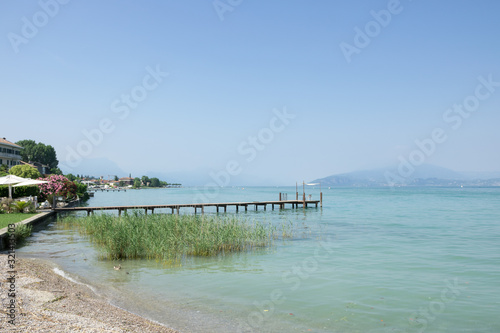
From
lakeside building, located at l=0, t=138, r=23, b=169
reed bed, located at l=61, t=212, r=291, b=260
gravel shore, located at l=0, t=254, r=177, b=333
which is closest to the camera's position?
gravel shore, located at l=0, t=254, r=177, b=333

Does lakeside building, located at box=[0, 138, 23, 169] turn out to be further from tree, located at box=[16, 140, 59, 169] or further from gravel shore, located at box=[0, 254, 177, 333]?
gravel shore, located at box=[0, 254, 177, 333]

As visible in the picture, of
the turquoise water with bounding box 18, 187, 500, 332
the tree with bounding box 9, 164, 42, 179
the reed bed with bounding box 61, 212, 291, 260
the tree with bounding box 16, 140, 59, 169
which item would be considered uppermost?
the tree with bounding box 16, 140, 59, 169

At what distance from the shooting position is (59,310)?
662 centimetres

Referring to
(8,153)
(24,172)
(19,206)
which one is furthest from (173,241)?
(8,153)

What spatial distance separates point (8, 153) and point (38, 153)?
36.1 m

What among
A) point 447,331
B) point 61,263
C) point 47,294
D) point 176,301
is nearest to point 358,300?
point 447,331

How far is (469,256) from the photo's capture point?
50.5 ft

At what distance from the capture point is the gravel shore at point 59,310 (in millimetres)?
5628

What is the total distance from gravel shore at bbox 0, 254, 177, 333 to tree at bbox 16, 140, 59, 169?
105 m

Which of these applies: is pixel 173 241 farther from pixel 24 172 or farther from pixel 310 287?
pixel 24 172

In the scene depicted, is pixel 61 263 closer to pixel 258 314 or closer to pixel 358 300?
pixel 258 314

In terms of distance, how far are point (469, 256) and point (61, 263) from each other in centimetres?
1581

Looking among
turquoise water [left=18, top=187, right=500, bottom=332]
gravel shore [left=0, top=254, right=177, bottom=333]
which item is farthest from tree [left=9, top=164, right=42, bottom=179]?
gravel shore [left=0, top=254, right=177, bottom=333]

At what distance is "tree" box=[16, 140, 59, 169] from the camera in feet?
334
